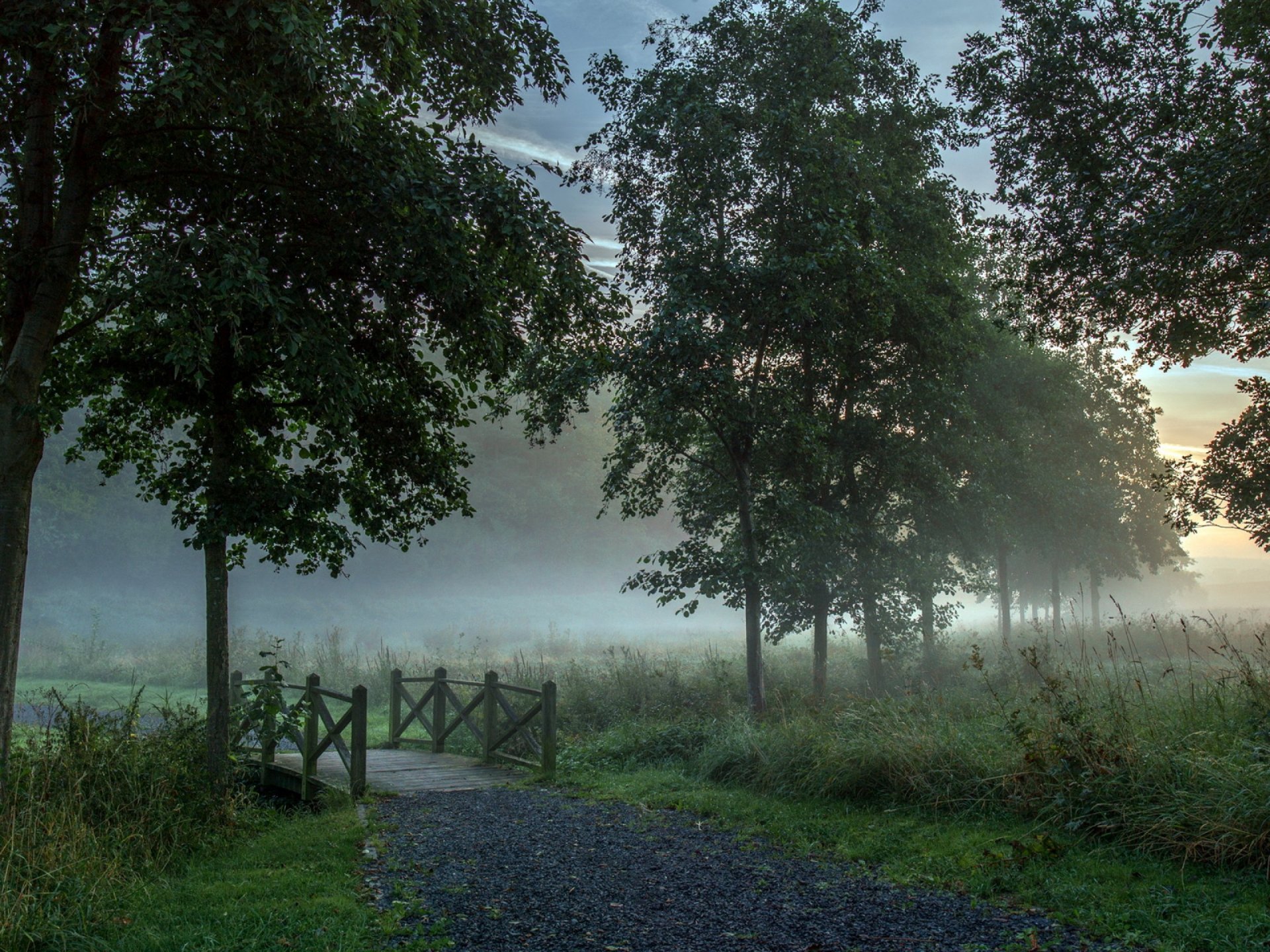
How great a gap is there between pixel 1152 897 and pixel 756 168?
12923 mm

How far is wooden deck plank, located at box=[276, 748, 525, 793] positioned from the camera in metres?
11.7

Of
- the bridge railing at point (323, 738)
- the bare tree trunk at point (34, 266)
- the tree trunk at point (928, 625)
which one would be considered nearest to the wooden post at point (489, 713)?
the bridge railing at point (323, 738)

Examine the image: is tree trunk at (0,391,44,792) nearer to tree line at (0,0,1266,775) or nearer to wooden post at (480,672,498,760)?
tree line at (0,0,1266,775)

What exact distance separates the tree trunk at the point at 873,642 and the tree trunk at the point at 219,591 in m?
13.7

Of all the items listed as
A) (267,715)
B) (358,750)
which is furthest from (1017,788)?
(267,715)

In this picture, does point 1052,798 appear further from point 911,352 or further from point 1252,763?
point 911,352

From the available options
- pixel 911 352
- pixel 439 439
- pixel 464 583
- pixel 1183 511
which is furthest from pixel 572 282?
pixel 464 583

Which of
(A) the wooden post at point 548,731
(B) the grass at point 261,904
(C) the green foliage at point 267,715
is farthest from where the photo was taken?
(A) the wooden post at point 548,731

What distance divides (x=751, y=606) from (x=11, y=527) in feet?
35.5

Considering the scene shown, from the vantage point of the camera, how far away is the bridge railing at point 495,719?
12453mm

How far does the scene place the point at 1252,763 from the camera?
655cm

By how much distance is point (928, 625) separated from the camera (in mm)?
23484

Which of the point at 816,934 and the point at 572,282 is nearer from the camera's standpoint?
the point at 816,934

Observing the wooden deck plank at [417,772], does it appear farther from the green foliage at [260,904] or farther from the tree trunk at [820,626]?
the tree trunk at [820,626]
